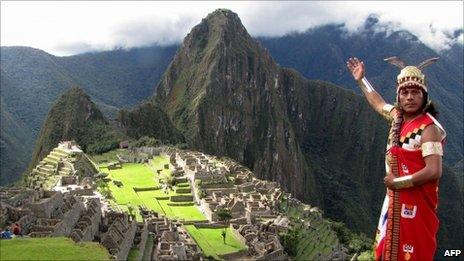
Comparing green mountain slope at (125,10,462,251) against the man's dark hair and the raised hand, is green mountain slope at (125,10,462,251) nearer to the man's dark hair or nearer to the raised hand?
the raised hand

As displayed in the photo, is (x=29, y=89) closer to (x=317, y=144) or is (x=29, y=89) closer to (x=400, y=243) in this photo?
(x=317, y=144)

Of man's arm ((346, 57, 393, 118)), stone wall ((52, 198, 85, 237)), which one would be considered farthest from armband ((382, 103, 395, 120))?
stone wall ((52, 198, 85, 237))

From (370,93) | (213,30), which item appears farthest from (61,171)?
(213,30)

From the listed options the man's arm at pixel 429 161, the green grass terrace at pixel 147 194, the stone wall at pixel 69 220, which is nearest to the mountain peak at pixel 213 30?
the green grass terrace at pixel 147 194

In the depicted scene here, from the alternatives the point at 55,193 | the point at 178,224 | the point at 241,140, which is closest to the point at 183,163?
the point at 178,224

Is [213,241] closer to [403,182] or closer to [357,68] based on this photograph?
[357,68]

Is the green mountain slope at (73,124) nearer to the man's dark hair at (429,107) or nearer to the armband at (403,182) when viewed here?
the man's dark hair at (429,107)
